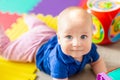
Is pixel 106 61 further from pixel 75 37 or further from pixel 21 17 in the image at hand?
pixel 21 17

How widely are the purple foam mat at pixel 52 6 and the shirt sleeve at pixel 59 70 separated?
508 millimetres

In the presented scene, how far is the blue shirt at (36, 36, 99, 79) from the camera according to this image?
3.26 ft

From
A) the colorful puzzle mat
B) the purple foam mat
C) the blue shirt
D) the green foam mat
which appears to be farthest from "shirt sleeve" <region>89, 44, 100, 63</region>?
the green foam mat

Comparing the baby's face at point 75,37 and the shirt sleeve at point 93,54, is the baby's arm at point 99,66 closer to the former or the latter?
the shirt sleeve at point 93,54

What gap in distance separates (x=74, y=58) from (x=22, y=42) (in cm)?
28

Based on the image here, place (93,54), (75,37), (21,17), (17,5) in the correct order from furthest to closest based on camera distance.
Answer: (17,5) → (21,17) → (93,54) → (75,37)

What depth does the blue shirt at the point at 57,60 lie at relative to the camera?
0.99 meters

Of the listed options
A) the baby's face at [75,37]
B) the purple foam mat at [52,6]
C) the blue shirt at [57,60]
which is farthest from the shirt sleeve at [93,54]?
the purple foam mat at [52,6]

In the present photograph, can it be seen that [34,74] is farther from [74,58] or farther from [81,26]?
[81,26]

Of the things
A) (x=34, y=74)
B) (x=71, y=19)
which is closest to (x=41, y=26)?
(x=34, y=74)

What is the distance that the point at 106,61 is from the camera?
3.80 feet

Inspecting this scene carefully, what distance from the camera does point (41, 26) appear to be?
123 centimetres

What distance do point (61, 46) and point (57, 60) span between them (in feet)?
0.23

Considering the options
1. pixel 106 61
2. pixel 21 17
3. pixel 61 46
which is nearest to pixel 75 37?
pixel 61 46
